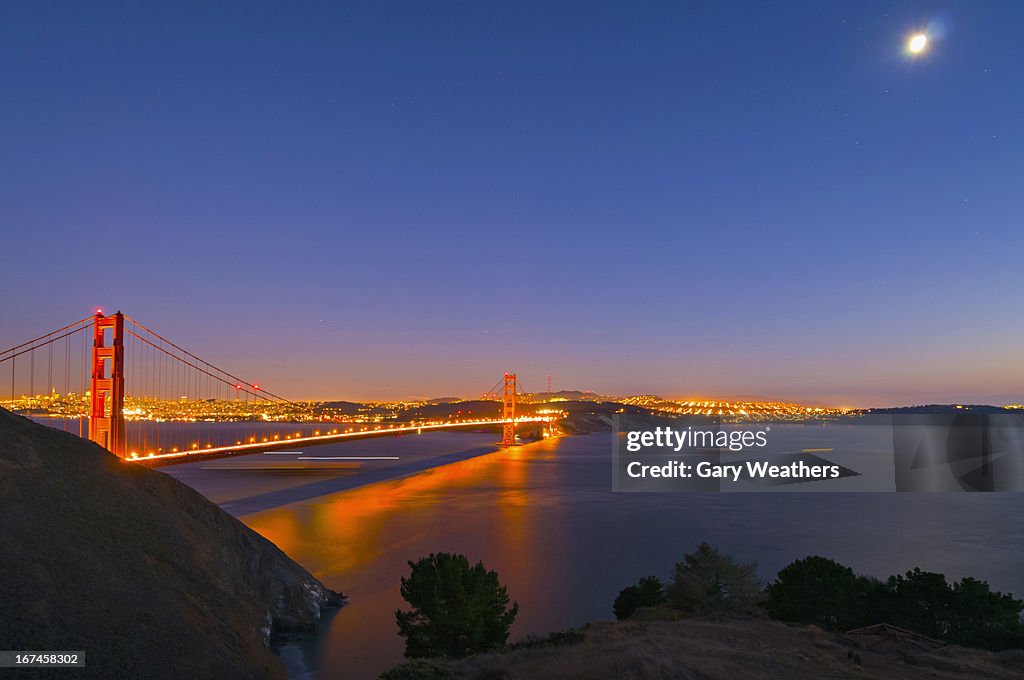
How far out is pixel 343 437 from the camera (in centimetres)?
6888

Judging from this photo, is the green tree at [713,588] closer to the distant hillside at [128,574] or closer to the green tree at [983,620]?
the green tree at [983,620]

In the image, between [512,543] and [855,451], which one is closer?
[512,543]

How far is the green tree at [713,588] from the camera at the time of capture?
22312 mm

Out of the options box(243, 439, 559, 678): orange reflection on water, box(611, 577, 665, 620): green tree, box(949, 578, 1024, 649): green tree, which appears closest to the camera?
box(949, 578, 1024, 649): green tree

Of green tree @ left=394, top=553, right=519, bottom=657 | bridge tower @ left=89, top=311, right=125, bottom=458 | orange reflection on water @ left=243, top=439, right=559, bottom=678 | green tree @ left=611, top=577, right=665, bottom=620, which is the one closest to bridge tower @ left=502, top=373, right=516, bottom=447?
orange reflection on water @ left=243, top=439, right=559, bottom=678

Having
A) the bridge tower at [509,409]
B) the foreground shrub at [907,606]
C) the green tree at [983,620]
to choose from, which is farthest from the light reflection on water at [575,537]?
the bridge tower at [509,409]

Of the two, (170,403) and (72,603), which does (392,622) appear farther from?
(170,403)

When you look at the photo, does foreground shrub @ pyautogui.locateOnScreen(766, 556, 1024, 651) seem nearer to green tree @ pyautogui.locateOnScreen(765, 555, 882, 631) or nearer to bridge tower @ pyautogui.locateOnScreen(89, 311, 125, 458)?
green tree @ pyautogui.locateOnScreen(765, 555, 882, 631)

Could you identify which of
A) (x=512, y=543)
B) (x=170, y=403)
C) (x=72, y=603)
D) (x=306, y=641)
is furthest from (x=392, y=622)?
(x=170, y=403)

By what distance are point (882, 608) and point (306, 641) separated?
61.7 ft

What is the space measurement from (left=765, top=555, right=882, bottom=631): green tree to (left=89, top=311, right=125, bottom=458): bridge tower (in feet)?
106

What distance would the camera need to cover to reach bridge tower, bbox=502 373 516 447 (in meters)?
137

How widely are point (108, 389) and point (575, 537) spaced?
30692 mm
